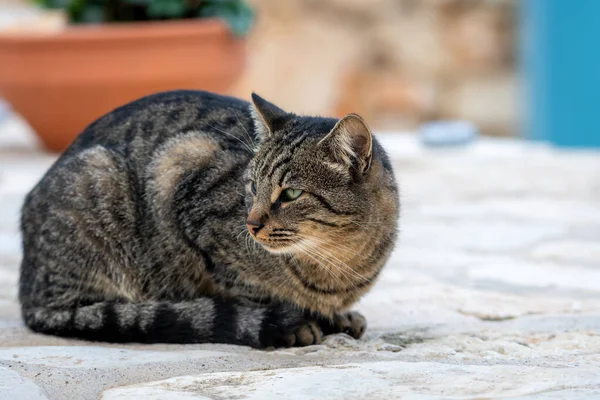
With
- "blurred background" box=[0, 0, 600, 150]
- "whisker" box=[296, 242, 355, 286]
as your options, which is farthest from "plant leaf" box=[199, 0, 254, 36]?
"whisker" box=[296, 242, 355, 286]

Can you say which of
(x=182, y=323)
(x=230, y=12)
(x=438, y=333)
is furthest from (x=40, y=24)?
(x=438, y=333)

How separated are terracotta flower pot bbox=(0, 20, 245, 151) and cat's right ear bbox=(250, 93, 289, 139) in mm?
2501

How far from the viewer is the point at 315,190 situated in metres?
2.64

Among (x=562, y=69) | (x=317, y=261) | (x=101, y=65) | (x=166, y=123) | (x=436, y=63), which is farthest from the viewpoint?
(x=436, y=63)

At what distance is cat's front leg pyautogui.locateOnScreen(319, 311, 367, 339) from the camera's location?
2775mm

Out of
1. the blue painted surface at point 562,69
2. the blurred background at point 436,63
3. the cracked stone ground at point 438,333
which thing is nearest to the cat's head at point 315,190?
the cracked stone ground at point 438,333

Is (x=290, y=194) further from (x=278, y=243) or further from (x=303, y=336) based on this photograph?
(x=303, y=336)

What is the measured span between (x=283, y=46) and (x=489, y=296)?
595 centimetres

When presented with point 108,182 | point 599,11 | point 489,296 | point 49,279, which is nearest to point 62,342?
point 49,279

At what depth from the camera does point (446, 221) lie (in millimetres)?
4227

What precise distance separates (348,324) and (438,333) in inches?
11.1

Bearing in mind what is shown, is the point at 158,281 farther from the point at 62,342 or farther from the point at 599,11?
the point at 599,11

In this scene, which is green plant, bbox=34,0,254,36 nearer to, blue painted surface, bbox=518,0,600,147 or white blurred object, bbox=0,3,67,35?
white blurred object, bbox=0,3,67,35

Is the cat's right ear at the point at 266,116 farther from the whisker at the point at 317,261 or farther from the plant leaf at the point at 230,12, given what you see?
the plant leaf at the point at 230,12
